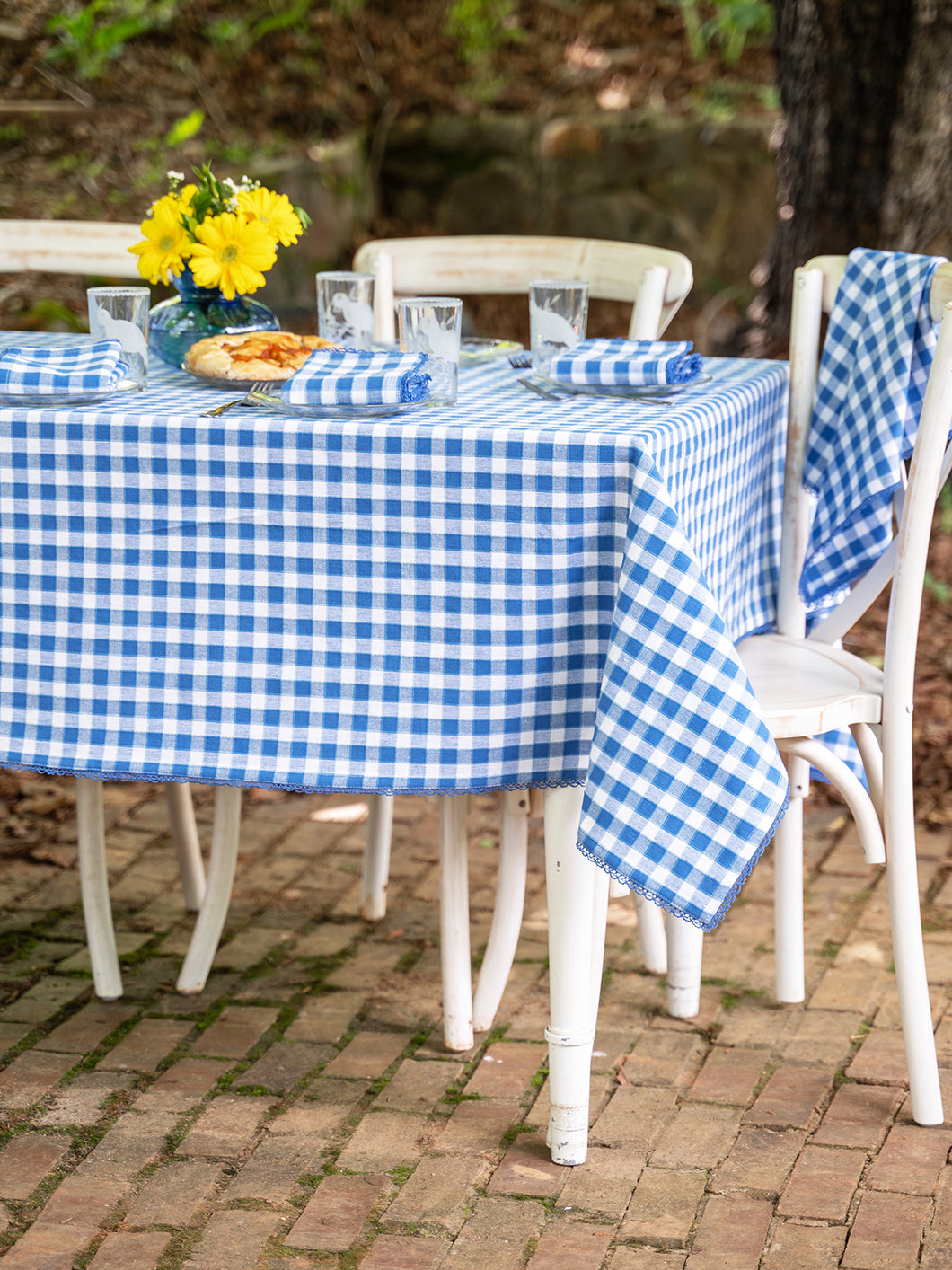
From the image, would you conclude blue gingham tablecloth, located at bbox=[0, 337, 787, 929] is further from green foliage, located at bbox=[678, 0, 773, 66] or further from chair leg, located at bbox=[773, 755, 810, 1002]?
green foliage, located at bbox=[678, 0, 773, 66]

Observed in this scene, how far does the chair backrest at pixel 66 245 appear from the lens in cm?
295

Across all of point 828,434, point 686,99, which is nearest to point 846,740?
point 828,434

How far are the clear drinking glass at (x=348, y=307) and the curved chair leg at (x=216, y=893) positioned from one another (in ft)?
2.51

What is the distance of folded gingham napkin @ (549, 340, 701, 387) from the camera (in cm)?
213

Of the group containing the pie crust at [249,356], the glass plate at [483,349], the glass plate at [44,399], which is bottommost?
the glass plate at [483,349]

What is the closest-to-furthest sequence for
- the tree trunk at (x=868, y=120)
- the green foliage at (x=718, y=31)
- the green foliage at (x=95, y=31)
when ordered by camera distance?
1. the tree trunk at (x=868, y=120)
2. the green foliage at (x=95, y=31)
3. the green foliage at (x=718, y=31)

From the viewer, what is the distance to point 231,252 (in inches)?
90.8

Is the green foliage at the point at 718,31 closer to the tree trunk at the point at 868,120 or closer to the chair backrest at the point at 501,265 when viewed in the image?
the tree trunk at the point at 868,120

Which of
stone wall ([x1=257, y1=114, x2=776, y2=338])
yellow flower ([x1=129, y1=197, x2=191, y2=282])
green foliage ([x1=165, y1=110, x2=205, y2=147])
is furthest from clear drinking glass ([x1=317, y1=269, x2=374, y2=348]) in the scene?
stone wall ([x1=257, y1=114, x2=776, y2=338])

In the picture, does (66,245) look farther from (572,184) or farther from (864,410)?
(572,184)

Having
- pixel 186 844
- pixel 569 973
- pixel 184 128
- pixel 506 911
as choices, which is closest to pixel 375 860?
pixel 186 844

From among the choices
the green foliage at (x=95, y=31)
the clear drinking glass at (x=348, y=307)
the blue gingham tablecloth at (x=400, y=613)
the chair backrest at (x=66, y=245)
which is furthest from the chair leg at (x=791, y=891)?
the green foliage at (x=95, y=31)

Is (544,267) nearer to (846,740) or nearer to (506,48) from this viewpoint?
(846,740)

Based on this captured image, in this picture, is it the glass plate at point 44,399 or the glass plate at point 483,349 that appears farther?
the glass plate at point 483,349
